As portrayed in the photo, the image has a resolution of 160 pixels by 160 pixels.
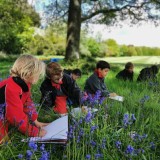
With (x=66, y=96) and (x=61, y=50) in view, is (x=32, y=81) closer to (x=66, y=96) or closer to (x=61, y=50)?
(x=66, y=96)

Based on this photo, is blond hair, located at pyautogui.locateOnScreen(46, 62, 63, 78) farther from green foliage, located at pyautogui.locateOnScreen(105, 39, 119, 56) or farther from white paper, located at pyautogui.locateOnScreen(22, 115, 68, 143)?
green foliage, located at pyautogui.locateOnScreen(105, 39, 119, 56)

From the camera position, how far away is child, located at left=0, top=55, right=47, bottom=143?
317 cm

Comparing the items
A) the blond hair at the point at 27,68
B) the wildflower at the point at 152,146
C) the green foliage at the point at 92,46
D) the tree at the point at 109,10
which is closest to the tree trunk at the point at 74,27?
the tree at the point at 109,10

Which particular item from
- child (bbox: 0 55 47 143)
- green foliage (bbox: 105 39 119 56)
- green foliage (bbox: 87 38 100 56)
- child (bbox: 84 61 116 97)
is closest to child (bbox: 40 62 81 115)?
child (bbox: 84 61 116 97)

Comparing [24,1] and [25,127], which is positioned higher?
[24,1]

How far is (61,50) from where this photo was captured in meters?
41.7

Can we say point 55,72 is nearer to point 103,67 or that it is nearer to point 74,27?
point 103,67

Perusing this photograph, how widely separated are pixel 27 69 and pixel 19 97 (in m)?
0.31

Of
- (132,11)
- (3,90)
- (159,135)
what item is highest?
(132,11)

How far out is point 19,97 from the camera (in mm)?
3283

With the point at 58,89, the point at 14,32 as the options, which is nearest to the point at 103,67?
the point at 58,89

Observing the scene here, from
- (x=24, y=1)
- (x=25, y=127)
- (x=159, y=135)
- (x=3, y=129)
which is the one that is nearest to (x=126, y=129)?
(x=159, y=135)

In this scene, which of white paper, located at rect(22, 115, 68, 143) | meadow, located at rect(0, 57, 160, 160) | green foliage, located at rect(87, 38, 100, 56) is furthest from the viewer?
green foliage, located at rect(87, 38, 100, 56)

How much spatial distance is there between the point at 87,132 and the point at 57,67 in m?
1.67
